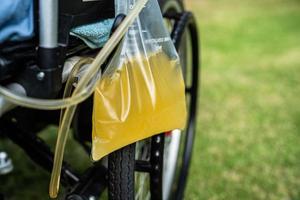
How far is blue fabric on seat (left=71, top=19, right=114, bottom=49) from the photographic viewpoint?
1.21 meters

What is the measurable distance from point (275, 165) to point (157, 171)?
1.12 metres

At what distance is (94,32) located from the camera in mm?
1241

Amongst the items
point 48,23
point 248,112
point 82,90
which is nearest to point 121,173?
point 82,90

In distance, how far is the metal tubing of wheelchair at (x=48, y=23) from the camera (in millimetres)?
1037

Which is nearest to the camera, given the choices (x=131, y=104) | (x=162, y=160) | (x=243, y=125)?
(x=131, y=104)

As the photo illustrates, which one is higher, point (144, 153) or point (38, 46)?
point (38, 46)

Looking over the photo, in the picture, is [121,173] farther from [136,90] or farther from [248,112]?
[248,112]

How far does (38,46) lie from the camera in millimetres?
1077

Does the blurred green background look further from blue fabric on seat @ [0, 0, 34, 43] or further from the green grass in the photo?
blue fabric on seat @ [0, 0, 34, 43]

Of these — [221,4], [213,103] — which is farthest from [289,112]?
[221,4]

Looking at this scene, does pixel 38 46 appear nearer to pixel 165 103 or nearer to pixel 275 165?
pixel 165 103

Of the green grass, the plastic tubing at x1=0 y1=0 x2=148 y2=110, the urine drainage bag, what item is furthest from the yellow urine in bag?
the green grass

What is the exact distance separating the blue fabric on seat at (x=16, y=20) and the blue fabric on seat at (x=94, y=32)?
12 cm

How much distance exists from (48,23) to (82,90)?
14cm
